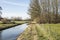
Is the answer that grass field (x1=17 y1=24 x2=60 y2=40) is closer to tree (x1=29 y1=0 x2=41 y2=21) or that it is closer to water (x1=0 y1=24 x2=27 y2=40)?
water (x1=0 y1=24 x2=27 y2=40)

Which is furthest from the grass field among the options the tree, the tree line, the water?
the tree

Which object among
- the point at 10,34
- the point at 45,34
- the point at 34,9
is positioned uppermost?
the point at 45,34

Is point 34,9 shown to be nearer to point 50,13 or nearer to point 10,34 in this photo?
point 50,13

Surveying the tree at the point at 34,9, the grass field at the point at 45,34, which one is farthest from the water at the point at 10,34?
the tree at the point at 34,9

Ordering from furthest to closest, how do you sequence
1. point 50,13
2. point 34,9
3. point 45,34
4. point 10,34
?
point 34,9 < point 50,13 < point 10,34 < point 45,34

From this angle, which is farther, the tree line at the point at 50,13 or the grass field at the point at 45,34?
the tree line at the point at 50,13

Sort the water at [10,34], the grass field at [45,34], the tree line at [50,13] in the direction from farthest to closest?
the tree line at [50,13] < the water at [10,34] < the grass field at [45,34]

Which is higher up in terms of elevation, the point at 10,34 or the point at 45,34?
the point at 45,34

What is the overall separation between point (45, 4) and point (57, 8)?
687cm

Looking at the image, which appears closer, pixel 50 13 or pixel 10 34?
pixel 10 34

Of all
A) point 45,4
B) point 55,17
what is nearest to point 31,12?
point 45,4

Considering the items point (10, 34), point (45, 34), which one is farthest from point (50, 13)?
point (45, 34)

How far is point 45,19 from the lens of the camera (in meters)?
45.4

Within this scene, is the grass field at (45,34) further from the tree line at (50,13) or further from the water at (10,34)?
the tree line at (50,13)
